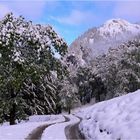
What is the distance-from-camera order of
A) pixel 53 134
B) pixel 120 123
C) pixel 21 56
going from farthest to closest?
pixel 21 56
pixel 53 134
pixel 120 123

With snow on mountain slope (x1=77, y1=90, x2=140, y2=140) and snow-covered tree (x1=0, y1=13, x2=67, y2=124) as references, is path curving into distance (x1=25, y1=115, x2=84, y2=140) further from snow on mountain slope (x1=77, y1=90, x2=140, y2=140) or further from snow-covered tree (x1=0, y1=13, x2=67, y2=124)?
snow-covered tree (x1=0, y1=13, x2=67, y2=124)

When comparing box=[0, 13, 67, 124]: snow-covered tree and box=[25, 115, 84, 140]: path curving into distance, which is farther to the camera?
box=[0, 13, 67, 124]: snow-covered tree

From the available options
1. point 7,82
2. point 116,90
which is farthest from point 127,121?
point 116,90

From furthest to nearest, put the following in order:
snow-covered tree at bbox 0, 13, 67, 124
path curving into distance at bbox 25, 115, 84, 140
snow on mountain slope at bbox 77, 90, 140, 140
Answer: snow-covered tree at bbox 0, 13, 67, 124 → path curving into distance at bbox 25, 115, 84, 140 → snow on mountain slope at bbox 77, 90, 140, 140

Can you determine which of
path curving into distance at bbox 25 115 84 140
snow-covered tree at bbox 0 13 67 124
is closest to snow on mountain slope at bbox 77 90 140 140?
path curving into distance at bbox 25 115 84 140

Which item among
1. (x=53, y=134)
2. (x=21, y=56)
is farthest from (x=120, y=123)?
(x=21, y=56)

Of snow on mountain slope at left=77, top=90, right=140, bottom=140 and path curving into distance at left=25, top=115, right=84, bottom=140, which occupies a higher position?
snow on mountain slope at left=77, top=90, right=140, bottom=140

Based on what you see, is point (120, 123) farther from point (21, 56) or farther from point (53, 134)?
point (21, 56)

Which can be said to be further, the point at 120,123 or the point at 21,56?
the point at 21,56

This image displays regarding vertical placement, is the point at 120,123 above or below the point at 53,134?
above

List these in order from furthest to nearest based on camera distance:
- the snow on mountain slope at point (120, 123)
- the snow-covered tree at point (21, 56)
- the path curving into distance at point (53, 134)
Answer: the snow-covered tree at point (21, 56), the path curving into distance at point (53, 134), the snow on mountain slope at point (120, 123)

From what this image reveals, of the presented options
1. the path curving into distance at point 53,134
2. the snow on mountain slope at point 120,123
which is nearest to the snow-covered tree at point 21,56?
the path curving into distance at point 53,134

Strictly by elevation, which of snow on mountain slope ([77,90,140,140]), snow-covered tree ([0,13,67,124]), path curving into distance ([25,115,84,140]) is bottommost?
path curving into distance ([25,115,84,140])

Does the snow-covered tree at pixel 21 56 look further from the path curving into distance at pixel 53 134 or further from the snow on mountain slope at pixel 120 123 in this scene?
the snow on mountain slope at pixel 120 123
